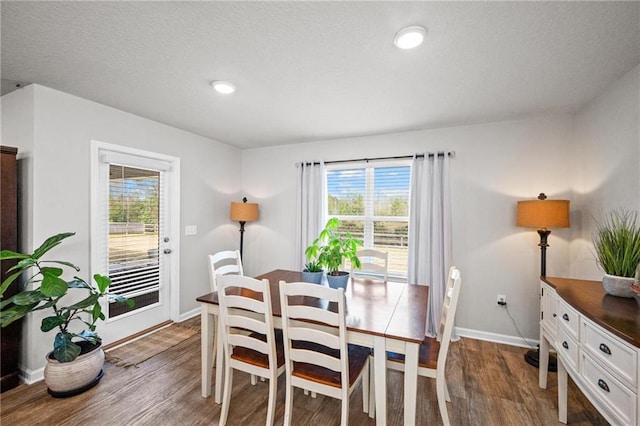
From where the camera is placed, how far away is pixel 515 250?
2.94 m

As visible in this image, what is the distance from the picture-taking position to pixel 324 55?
1.78 metres

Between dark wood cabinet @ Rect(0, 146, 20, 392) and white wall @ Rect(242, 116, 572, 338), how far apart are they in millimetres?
3610

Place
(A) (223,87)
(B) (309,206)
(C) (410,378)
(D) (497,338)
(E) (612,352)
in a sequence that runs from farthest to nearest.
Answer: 1. (B) (309,206)
2. (D) (497,338)
3. (A) (223,87)
4. (C) (410,378)
5. (E) (612,352)

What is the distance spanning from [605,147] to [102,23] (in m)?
3.66

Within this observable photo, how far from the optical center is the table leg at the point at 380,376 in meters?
1.51

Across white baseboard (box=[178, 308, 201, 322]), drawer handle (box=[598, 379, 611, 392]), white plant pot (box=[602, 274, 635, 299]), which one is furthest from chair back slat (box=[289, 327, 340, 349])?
white baseboard (box=[178, 308, 201, 322])

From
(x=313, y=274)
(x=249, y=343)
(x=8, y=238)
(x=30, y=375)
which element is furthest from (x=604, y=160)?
(x=30, y=375)

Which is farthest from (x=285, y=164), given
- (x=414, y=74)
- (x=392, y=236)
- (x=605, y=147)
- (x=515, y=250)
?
(x=605, y=147)

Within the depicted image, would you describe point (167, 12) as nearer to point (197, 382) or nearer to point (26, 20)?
point (26, 20)

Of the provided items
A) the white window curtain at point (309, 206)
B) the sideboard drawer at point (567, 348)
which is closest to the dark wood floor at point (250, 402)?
the sideboard drawer at point (567, 348)

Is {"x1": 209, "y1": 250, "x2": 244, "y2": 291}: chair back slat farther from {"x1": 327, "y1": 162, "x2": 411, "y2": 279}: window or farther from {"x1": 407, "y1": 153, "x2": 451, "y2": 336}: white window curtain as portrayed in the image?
{"x1": 407, "y1": 153, "x2": 451, "y2": 336}: white window curtain

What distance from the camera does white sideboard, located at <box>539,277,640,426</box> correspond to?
1106 mm

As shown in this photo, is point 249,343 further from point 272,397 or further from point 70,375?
point 70,375

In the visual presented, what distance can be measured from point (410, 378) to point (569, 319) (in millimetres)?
1018
